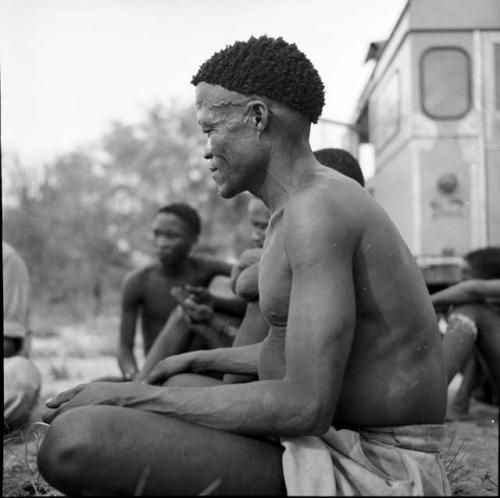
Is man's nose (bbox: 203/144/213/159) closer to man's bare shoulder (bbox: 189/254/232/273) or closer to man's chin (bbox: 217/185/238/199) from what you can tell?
man's chin (bbox: 217/185/238/199)

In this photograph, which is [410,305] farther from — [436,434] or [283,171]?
[283,171]

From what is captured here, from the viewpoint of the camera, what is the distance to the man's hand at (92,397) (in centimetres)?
188

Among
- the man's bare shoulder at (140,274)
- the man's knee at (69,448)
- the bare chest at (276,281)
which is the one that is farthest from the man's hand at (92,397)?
the man's bare shoulder at (140,274)

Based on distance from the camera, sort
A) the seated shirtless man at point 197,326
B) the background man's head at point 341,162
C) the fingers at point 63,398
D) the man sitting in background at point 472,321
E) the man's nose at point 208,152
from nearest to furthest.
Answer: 1. the fingers at point 63,398
2. the man's nose at point 208,152
3. the background man's head at point 341,162
4. the man sitting in background at point 472,321
5. the seated shirtless man at point 197,326

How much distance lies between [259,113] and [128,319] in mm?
3970

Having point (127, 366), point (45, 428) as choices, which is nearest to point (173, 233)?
point (127, 366)

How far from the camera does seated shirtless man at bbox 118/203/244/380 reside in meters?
5.51

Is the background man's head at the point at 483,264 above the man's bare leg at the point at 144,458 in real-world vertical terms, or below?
above

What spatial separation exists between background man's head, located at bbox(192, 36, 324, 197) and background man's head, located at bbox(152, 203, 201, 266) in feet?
11.3

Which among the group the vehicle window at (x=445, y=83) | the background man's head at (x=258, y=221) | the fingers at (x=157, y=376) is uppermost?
the vehicle window at (x=445, y=83)

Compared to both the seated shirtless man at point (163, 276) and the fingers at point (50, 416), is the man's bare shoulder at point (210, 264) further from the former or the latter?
the fingers at point (50, 416)

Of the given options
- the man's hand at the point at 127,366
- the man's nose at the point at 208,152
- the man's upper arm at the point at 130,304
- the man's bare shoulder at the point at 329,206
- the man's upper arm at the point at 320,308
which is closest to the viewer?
the man's upper arm at the point at 320,308

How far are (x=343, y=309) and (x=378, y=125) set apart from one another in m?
6.52

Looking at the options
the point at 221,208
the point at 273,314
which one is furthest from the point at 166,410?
the point at 221,208
